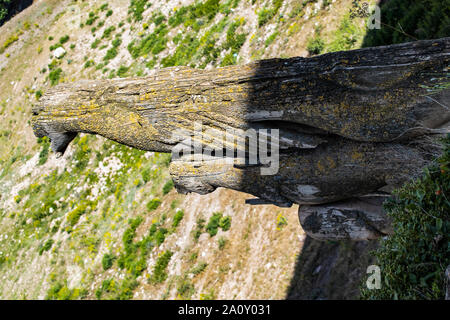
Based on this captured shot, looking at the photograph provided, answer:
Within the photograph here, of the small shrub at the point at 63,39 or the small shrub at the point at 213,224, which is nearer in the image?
the small shrub at the point at 213,224

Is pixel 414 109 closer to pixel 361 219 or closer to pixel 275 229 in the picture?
pixel 361 219

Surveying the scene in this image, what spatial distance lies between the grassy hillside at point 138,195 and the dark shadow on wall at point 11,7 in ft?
44.4

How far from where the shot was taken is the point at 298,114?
18.2 feet

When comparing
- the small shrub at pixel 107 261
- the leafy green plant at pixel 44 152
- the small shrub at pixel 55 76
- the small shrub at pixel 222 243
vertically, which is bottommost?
the small shrub at pixel 107 261

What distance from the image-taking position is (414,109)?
5113 millimetres

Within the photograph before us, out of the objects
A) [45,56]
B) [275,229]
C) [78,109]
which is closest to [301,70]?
[78,109]

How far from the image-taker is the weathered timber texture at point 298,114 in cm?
512

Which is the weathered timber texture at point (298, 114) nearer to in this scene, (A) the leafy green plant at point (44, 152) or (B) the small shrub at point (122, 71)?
(B) the small shrub at point (122, 71)

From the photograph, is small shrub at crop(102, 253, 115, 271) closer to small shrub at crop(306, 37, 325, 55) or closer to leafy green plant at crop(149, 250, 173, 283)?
leafy green plant at crop(149, 250, 173, 283)

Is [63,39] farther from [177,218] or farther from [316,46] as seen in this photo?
[316,46]

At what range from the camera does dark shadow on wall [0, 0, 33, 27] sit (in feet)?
111

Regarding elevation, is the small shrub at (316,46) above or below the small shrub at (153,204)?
above

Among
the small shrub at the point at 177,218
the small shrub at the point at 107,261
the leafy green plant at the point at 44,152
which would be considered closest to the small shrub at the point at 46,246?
the small shrub at the point at 107,261

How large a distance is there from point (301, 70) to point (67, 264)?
13.6 metres
